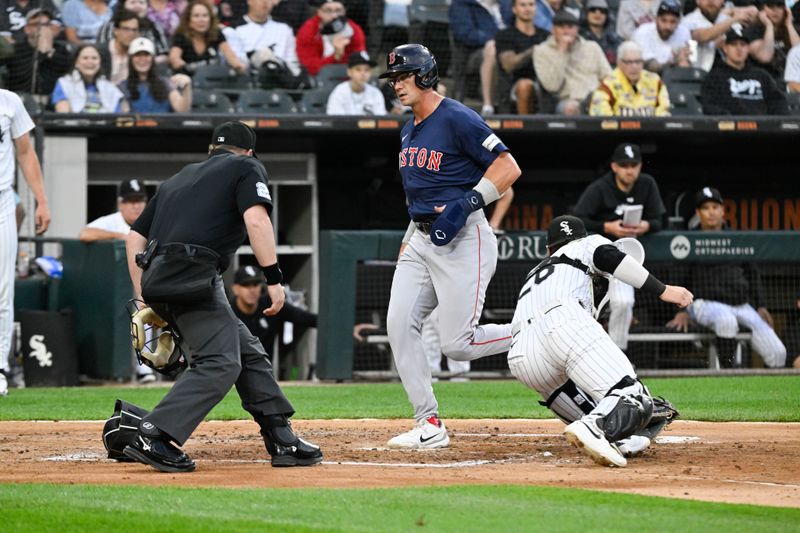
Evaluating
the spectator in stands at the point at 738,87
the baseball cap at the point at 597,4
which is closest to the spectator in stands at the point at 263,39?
the baseball cap at the point at 597,4

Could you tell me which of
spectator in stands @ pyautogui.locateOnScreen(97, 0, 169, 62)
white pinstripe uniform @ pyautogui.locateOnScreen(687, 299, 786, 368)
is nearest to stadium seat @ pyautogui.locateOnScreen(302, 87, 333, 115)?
spectator in stands @ pyautogui.locateOnScreen(97, 0, 169, 62)

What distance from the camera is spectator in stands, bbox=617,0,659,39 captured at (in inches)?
538

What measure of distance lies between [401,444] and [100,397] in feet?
12.3

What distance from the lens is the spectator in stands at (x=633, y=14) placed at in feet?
44.8

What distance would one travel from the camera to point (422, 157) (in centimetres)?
605

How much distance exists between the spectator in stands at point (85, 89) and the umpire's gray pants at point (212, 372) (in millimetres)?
6811

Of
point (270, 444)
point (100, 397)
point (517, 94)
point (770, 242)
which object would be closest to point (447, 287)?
point (270, 444)

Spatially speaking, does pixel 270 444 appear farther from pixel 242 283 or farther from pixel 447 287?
pixel 242 283

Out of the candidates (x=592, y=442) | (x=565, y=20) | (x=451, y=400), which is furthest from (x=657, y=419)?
(x=565, y=20)

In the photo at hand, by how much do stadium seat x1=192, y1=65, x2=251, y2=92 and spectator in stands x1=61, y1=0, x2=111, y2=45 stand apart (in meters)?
1.01

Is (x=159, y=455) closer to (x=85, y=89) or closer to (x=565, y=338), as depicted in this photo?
(x=565, y=338)

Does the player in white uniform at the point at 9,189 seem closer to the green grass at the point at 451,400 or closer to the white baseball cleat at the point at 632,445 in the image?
the green grass at the point at 451,400

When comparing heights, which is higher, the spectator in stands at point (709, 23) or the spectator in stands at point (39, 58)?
the spectator in stands at point (709, 23)

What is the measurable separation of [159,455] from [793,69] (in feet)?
33.2
